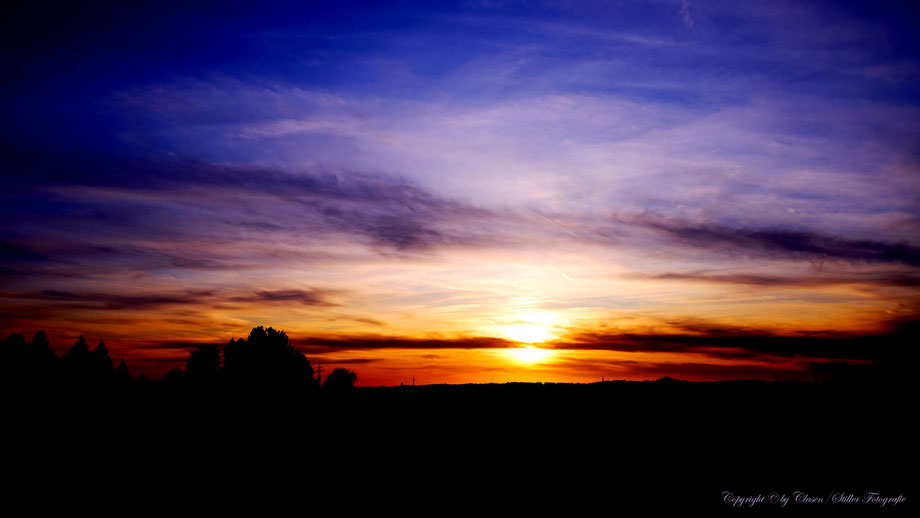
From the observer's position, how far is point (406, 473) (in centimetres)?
1500

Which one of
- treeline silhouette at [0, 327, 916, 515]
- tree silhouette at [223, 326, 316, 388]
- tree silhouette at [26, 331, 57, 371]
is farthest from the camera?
tree silhouette at [26, 331, 57, 371]

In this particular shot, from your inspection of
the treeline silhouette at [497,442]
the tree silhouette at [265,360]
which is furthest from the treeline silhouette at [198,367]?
the treeline silhouette at [497,442]

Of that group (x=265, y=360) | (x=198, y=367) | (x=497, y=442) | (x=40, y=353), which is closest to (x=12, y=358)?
(x=40, y=353)

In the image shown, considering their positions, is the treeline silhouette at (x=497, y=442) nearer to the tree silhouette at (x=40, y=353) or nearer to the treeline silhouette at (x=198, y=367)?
the treeline silhouette at (x=198, y=367)

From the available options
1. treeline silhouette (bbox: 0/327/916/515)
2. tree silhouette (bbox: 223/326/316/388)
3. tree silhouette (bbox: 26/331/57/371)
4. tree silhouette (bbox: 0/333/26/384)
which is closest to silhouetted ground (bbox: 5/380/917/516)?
treeline silhouette (bbox: 0/327/916/515)

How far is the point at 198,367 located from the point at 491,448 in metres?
73.0

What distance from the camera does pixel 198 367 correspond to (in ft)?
249

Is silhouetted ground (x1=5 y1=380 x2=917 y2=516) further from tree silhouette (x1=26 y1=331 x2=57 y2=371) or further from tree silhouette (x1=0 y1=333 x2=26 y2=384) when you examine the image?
tree silhouette (x1=26 y1=331 x2=57 y2=371)

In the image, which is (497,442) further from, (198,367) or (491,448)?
(198,367)

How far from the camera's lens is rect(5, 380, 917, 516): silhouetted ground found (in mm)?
13242

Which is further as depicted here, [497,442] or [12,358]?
[12,358]

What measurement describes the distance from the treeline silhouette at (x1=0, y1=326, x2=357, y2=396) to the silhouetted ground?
35.0 meters

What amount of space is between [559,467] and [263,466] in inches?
363

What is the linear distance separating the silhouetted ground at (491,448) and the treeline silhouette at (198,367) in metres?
35.0
